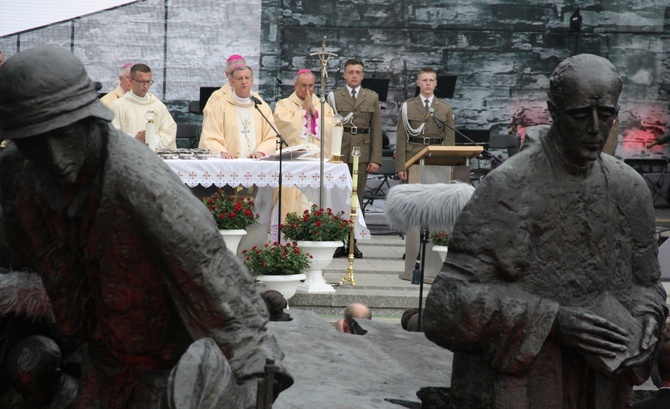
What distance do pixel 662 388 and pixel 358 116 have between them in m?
9.47

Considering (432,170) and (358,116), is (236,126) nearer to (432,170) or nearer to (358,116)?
(358,116)

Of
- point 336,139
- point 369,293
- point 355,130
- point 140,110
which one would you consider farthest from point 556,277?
point 355,130

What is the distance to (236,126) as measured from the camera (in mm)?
12602

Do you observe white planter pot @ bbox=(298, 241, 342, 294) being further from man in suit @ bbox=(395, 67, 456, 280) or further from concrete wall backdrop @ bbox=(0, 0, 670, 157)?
concrete wall backdrop @ bbox=(0, 0, 670, 157)

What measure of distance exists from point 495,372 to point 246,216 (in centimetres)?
579

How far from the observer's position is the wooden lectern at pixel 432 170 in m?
10.6

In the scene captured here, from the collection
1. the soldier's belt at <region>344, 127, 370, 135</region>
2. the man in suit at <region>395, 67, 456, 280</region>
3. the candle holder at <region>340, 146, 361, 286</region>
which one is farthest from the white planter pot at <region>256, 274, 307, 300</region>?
the man in suit at <region>395, 67, 456, 280</region>

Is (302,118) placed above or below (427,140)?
above

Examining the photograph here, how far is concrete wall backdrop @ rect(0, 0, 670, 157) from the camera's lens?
1800 cm

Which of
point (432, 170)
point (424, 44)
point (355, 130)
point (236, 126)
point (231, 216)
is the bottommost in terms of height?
point (231, 216)

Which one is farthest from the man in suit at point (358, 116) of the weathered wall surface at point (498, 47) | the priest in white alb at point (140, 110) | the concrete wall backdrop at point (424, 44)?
the weathered wall surface at point (498, 47)

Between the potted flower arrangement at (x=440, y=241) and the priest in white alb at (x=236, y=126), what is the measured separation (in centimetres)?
280

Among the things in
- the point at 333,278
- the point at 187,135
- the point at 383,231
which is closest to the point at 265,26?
the point at 187,135

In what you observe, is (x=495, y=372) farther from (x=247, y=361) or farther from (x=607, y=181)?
(x=247, y=361)
